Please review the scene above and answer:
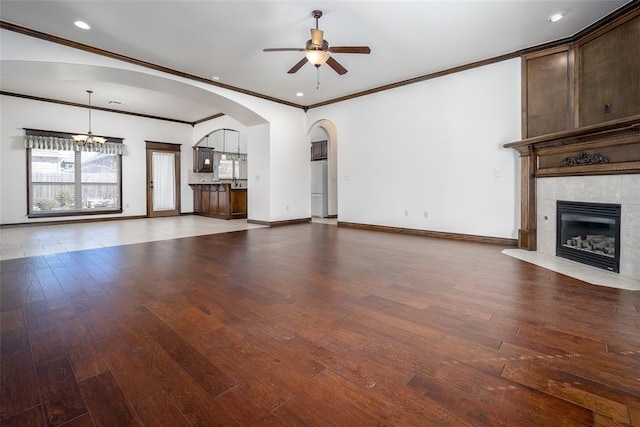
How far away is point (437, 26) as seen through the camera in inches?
150

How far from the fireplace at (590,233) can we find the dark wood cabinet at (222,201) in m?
7.20

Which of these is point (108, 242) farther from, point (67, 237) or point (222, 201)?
point (222, 201)

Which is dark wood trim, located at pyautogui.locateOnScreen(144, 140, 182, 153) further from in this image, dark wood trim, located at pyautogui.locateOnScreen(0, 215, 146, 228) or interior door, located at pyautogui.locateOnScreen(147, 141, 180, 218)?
dark wood trim, located at pyautogui.locateOnScreen(0, 215, 146, 228)

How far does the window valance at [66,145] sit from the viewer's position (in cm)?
701

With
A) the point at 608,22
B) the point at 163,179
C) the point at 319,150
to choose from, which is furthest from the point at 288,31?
the point at 163,179

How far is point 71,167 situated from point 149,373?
8.66 m

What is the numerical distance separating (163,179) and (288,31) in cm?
716

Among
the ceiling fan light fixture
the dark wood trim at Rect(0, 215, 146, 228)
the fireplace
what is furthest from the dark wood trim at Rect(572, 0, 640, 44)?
the dark wood trim at Rect(0, 215, 146, 228)

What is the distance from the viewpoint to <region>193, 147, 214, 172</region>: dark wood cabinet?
9883 mm

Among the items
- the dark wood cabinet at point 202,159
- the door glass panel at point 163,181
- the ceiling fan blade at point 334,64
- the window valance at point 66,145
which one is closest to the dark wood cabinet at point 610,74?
the ceiling fan blade at point 334,64

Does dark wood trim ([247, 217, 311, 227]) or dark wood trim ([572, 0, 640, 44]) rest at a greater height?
dark wood trim ([572, 0, 640, 44])

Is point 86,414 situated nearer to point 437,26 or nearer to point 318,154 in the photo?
point 437,26

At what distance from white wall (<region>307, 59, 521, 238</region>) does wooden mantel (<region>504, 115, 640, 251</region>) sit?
32 cm

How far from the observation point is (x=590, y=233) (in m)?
3.55
